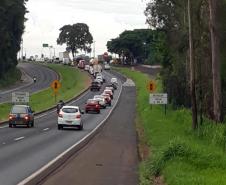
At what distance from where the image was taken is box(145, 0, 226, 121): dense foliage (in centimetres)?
4064

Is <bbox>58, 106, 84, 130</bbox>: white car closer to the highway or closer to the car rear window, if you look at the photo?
the car rear window

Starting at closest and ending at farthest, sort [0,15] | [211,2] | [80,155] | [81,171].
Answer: [81,171] → [80,155] → [211,2] → [0,15]

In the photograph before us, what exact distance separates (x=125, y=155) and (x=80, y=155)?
1.85 meters

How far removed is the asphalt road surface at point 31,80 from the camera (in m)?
106

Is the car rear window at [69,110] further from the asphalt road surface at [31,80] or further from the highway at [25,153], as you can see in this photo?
the asphalt road surface at [31,80]

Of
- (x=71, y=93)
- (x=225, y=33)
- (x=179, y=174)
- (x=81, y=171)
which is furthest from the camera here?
(x=71, y=93)

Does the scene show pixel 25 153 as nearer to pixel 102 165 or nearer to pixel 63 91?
pixel 102 165

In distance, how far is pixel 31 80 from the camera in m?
135

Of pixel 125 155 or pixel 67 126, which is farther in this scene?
pixel 67 126

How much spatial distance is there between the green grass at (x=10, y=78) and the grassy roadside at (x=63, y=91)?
27.6ft

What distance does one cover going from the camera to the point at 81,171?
2100cm

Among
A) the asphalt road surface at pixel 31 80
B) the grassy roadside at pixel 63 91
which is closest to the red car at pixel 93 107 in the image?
the grassy roadside at pixel 63 91

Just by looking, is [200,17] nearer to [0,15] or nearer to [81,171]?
[81,171]

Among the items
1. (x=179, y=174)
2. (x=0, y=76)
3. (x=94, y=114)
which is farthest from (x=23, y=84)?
(x=179, y=174)
